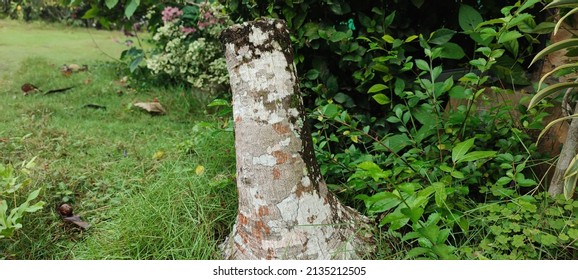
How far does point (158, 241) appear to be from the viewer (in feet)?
5.23

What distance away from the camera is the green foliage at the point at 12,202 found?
1480 mm

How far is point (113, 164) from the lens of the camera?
2186 mm

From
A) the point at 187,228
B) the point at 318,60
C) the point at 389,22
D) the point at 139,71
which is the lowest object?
the point at 139,71

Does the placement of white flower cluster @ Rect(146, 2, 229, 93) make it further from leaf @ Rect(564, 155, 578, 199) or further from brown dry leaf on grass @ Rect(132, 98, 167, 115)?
leaf @ Rect(564, 155, 578, 199)

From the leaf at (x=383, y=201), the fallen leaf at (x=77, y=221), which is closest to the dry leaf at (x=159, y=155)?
the fallen leaf at (x=77, y=221)

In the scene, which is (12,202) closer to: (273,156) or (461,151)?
(273,156)

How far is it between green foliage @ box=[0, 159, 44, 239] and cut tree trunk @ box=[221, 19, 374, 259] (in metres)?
0.67

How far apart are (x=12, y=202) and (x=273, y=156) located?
100 cm

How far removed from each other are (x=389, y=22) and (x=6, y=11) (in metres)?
3.14

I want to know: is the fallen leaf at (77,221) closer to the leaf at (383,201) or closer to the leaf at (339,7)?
the leaf at (383,201)

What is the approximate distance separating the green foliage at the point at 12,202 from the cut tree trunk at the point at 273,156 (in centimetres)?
67

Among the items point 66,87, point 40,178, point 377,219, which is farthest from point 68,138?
point 377,219
